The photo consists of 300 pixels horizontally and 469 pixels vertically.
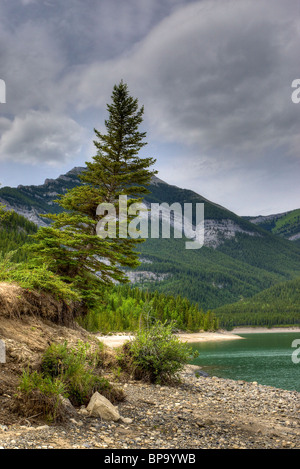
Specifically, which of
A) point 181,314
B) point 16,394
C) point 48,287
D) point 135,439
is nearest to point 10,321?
point 48,287

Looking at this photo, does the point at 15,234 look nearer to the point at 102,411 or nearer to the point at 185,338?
the point at 185,338

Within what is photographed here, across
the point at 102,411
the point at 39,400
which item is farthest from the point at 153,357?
the point at 39,400

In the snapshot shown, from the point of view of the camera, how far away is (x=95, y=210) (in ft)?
74.5

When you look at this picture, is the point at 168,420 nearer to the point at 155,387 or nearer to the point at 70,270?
the point at 155,387

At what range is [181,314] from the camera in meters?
121

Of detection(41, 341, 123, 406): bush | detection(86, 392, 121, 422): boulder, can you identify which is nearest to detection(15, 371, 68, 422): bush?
detection(41, 341, 123, 406): bush

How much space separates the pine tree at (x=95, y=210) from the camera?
1975 centimetres

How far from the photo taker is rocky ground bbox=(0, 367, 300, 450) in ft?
23.9

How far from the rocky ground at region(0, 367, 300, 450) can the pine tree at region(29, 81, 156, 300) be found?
8062mm

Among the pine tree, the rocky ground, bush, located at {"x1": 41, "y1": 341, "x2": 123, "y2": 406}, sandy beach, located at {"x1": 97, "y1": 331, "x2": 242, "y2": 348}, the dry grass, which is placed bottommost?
sandy beach, located at {"x1": 97, "y1": 331, "x2": 242, "y2": 348}

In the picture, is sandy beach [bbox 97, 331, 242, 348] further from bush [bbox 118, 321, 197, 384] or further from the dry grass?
the dry grass

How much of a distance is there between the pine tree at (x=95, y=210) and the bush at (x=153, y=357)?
15.3ft

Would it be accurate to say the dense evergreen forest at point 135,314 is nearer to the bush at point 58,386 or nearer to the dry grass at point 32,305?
the dry grass at point 32,305
